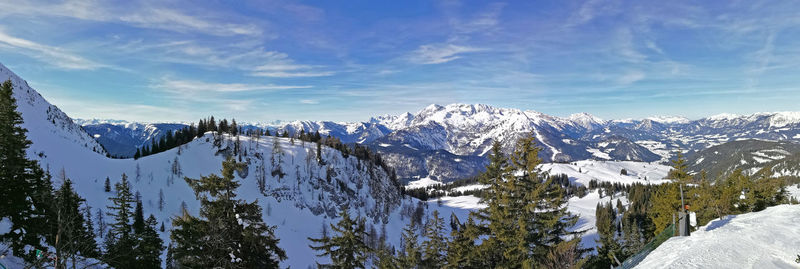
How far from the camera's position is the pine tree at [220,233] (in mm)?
16844

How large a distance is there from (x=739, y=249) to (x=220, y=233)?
22.6 metres

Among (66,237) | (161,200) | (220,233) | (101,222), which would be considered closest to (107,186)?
(161,200)

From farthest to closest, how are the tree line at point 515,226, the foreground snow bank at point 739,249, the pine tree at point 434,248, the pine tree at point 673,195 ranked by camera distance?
the pine tree at point 673,195
the pine tree at point 434,248
the tree line at point 515,226
the foreground snow bank at point 739,249

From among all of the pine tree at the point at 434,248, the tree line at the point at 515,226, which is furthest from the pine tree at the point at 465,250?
the pine tree at the point at 434,248

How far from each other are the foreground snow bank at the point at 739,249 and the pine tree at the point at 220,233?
17779mm

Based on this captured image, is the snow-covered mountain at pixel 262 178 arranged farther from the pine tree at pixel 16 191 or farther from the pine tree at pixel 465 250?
the pine tree at pixel 465 250

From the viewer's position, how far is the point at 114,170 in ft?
363

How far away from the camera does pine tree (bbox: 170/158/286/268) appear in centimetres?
1684

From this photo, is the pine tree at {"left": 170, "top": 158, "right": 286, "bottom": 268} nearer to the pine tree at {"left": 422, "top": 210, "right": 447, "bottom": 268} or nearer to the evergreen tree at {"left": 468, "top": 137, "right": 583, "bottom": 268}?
the evergreen tree at {"left": 468, "top": 137, "right": 583, "bottom": 268}

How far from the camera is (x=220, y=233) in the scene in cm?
1678

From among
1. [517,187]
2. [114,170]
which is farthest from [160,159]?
[517,187]

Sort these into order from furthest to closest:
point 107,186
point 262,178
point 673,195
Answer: point 262,178, point 107,186, point 673,195

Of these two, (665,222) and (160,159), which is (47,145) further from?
(665,222)

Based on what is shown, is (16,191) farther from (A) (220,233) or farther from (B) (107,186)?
(B) (107,186)
